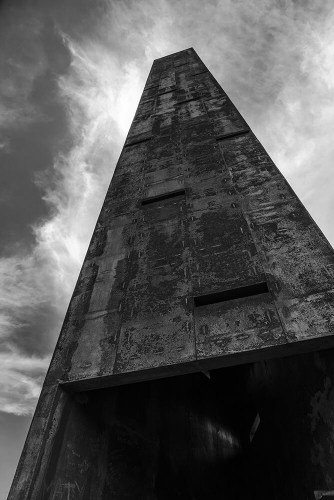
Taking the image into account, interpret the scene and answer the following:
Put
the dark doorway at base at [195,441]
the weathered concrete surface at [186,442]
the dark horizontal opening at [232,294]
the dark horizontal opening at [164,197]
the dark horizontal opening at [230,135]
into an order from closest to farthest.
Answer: the weathered concrete surface at [186,442] → the dark doorway at base at [195,441] → the dark horizontal opening at [232,294] → the dark horizontal opening at [164,197] → the dark horizontal opening at [230,135]

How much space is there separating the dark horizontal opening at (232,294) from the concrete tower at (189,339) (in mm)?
17

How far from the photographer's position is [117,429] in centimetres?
551

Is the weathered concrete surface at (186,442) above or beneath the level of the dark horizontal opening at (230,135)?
beneath

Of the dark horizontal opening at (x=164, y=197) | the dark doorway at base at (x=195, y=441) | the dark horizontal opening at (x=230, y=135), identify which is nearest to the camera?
the dark doorway at base at (x=195, y=441)

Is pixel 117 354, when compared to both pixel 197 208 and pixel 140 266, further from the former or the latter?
pixel 197 208

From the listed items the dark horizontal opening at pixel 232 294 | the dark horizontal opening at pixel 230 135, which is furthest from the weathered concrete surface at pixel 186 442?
the dark horizontal opening at pixel 230 135

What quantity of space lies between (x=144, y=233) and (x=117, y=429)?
3.75 m

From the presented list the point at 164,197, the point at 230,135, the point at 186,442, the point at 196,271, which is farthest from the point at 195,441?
the point at 230,135

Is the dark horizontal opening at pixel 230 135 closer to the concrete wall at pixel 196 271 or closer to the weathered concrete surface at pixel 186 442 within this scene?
the concrete wall at pixel 196 271

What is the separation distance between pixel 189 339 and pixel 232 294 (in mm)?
1051

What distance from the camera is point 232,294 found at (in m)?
5.13

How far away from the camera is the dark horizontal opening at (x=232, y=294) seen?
5.05 meters

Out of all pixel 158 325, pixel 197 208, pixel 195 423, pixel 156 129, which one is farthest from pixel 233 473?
pixel 156 129

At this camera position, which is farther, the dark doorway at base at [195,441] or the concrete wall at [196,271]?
the dark doorway at base at [195,441]
